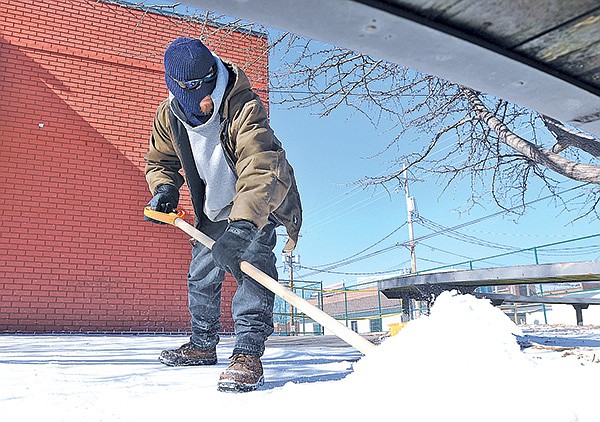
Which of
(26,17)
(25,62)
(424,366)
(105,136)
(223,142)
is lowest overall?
(424,366)

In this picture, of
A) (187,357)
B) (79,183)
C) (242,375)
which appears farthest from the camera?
(79,183)

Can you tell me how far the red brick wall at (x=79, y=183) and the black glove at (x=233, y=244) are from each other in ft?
18.2

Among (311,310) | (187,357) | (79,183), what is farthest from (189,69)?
(79,183)

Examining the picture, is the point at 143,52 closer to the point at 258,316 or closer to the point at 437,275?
the point at 437,275

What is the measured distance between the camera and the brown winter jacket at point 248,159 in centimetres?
216

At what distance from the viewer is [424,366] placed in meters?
1.38

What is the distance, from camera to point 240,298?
2.37 metres

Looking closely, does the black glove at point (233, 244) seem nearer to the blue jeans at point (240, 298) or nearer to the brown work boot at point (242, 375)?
the blue jeans at point (240, 298)

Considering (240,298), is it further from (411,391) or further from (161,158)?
(411,391)

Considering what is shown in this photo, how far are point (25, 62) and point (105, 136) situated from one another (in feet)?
5.09

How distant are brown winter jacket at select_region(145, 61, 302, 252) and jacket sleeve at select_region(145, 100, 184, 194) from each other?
0.04 ft

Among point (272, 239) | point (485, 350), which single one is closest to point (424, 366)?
point (485, 350)

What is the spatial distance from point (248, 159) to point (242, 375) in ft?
2.98

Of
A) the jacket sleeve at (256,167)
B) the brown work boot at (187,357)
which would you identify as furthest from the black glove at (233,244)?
the brown work boot at (187,357)
